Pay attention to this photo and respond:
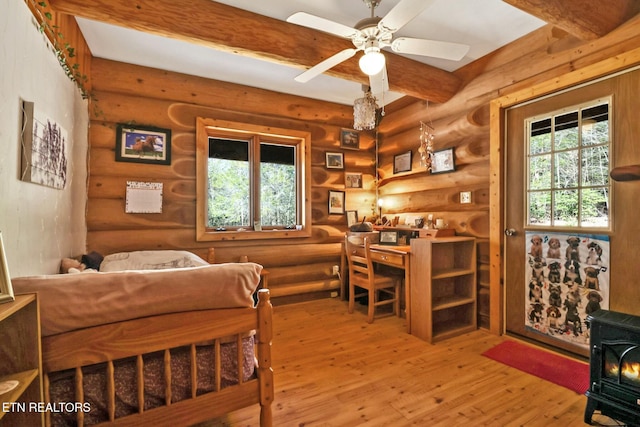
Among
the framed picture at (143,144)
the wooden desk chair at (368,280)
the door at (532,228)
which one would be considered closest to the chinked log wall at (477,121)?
the door at (532,228)

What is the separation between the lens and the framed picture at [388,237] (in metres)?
3.55

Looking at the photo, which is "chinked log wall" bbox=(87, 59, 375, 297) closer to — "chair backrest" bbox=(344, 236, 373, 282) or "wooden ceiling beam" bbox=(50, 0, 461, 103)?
"chair backrest" bbox=(344, 236, 373, 282)

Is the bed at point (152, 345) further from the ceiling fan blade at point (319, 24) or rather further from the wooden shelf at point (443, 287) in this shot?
the wooden shelf at point (443, 287)

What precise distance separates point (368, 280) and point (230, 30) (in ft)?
8.72

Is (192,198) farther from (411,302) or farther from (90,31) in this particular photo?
(411,302)

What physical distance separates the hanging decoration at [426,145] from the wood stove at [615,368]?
86.2 inches

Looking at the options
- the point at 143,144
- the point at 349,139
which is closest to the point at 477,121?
the point at 349,139

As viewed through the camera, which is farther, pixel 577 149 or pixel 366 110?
pixel 366 110

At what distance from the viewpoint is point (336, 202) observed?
4.15 meters

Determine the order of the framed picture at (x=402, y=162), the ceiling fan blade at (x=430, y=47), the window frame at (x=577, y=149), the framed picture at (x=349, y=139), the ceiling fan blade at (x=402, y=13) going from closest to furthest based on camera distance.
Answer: the ceiling fan blade at (x=402, y=13) < the ceiling fan blade at (x=430, y=47) < the window frame at (x=577, y=149) < the framed picture at (x=402, y=162) < the framed picture at (x=349, y=139)

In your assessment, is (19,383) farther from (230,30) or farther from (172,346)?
(230,30)

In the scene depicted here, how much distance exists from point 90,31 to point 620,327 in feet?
14.3

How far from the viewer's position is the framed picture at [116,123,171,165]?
9.87 feet

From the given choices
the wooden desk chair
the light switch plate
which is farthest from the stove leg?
the light switch plate
